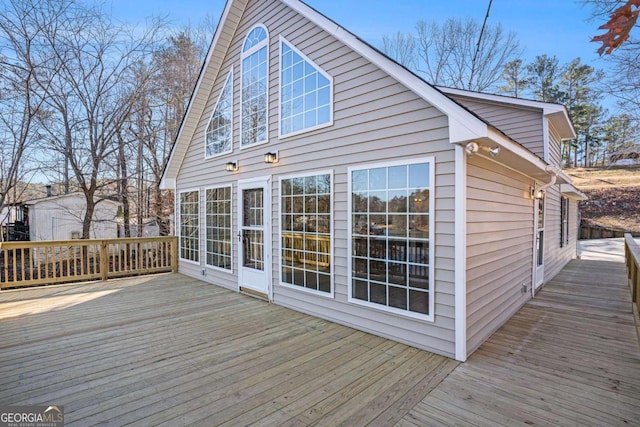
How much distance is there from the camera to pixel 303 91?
482cm

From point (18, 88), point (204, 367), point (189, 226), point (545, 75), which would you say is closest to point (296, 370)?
point (204, 367)

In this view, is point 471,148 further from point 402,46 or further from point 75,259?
point 402,46

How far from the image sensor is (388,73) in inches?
143

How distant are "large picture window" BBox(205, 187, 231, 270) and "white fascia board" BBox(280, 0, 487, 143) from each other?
11.8ft

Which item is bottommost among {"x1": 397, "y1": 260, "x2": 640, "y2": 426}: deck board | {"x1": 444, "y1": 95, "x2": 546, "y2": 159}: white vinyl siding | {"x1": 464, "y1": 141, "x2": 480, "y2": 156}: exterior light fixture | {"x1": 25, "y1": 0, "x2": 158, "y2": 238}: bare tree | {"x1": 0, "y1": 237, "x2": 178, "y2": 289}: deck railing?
{"x1": 397, "y1": 260, "x2": 640, "y2": 426}: deck board

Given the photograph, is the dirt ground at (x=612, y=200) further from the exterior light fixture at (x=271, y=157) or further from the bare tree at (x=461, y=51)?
the exterior light fixture at (x=271, y=157)

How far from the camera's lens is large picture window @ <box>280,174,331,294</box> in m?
4.40

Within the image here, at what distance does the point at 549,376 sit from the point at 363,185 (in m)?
2.66

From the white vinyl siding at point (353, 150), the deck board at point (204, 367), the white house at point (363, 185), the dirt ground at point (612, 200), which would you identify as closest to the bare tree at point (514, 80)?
the dirt ground at point (612, 200)

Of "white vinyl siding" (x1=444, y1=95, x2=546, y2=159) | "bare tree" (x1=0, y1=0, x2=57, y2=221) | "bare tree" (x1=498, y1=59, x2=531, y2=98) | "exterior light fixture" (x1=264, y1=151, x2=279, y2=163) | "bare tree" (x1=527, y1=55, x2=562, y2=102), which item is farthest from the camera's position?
"bare tree" (x1=527, y1=55, x2=562, y2=102)

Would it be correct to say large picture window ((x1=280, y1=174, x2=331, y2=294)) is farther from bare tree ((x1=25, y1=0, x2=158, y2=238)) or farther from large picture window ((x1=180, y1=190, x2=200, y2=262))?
bare tree ((x1=25, y1=0, x2=158, y2=238))

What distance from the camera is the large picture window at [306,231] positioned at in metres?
4.40

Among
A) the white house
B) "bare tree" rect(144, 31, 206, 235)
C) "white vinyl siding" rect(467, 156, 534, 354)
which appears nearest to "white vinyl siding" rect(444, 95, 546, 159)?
the white house

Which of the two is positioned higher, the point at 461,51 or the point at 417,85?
the point at 461,51
